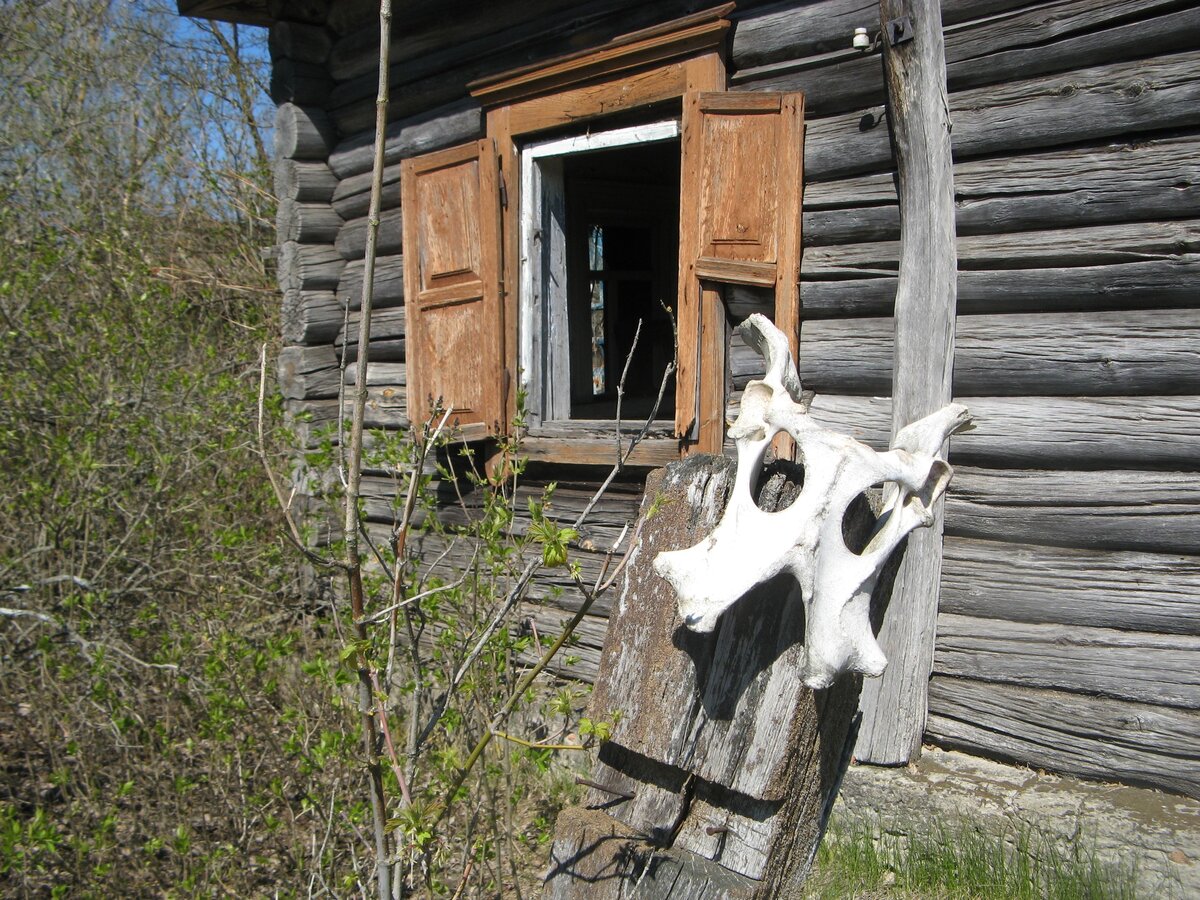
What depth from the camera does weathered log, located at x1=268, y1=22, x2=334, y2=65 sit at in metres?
6.13

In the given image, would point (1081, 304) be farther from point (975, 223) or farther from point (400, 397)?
point (400, 397)

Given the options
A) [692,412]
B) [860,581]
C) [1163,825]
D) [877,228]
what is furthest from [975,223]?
[860,581]

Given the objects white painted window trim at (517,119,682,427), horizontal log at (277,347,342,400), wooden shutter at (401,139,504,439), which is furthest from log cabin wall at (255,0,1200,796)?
horizontal log at (277,347,342,400)

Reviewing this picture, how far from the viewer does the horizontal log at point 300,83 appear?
617 cm

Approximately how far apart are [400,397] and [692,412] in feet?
7.47

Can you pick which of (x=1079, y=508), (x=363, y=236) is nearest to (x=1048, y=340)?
(x=1079, y=508)

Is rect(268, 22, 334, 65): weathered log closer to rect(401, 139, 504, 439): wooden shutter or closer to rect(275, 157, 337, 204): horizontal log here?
rect(275, 157, 337, 204): horizontal log

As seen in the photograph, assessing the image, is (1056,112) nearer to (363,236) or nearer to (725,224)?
A: (725,224)

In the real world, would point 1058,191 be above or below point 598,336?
above

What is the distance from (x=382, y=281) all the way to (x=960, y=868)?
13.9 ft

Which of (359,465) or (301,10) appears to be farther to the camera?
(301,10)

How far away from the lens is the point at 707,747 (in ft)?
3.77

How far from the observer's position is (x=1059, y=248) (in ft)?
11.4

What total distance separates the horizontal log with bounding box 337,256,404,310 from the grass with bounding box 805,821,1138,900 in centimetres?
369
